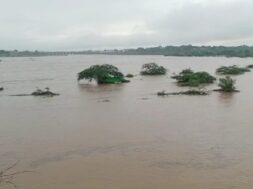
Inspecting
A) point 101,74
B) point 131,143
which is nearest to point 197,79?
point 101,74

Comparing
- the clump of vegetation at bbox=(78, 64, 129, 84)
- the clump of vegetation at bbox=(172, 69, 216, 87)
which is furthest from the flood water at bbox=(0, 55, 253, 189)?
the clump of vegetation at bbox=(78, 64, 129, 84)

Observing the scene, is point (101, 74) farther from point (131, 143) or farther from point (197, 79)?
point (131, 143)

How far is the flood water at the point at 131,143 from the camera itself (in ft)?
34.9

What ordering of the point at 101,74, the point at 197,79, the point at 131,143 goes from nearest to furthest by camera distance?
the point at 131,143, the point at 197,79, the point at 101,74

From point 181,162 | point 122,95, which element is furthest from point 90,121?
point 122,95

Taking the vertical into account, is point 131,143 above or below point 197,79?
above

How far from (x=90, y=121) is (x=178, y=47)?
13620 cm

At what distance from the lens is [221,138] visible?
1470 centimetres

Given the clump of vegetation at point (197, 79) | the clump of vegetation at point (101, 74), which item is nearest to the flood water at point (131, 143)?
the clump of vegetation at point (197, 79)

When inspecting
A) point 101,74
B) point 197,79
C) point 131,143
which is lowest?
point 197,79

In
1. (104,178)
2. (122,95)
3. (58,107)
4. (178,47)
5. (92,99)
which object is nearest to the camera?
(104,178)

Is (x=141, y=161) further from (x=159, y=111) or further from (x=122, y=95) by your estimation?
(x=122, y=95)

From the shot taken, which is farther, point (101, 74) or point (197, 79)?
point (101, 74)

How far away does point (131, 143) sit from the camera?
14156mm
